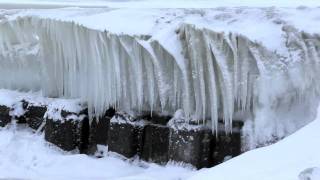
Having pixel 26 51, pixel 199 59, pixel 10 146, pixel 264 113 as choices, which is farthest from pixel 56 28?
pixel 264 113

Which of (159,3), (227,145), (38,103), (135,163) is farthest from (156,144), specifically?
(159,3)

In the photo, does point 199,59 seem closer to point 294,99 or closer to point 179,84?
point 179,84

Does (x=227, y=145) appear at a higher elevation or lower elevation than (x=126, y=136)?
higher

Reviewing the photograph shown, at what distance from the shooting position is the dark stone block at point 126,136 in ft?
15.2

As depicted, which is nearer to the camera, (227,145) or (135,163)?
(227,145)

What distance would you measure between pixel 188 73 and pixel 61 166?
146 cm

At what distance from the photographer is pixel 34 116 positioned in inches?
218

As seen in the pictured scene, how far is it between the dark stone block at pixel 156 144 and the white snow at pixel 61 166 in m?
0.07

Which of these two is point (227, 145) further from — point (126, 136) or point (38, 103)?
point (38, 103)

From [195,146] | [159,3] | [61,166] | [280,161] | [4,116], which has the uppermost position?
[159,3]

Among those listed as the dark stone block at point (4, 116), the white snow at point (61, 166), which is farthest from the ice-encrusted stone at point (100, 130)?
the dark stone block at point (4, 116)

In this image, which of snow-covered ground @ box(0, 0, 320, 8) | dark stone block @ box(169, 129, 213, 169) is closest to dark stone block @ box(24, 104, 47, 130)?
snow-covered ground @ box(0, 0, 320, 8)

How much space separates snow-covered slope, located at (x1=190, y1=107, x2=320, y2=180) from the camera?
2760 mm

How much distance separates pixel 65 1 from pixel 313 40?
3.47 metres
